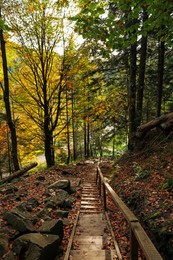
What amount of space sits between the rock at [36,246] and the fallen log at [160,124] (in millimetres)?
7692

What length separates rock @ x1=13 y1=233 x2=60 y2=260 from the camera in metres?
4.02

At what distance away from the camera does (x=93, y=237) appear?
208 inches

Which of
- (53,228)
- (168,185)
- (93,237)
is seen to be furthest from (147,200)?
(53,228)

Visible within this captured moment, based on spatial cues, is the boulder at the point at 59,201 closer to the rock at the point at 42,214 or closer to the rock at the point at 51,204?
the rock at the point at 51,204

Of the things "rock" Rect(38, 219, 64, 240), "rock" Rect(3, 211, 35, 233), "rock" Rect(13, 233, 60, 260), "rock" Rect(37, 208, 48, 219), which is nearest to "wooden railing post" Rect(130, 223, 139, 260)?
"rock" Rect(13, 233, 60, 260)

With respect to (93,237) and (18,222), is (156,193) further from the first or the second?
(18,222)

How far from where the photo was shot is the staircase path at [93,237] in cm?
432

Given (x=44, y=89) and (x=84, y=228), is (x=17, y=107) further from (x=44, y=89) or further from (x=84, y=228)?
(x=84, y=228)

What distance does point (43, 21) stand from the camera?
13320 millimetres

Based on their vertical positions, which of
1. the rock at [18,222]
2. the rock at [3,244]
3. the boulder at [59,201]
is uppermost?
the rock at [18,222]

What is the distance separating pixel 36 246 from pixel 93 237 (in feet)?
5.51

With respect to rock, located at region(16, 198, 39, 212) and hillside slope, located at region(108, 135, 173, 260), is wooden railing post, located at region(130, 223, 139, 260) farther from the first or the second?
rock, located at region(16, 198, 39, 212)

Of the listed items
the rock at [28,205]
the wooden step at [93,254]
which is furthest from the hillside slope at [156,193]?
the rock at [28,205]

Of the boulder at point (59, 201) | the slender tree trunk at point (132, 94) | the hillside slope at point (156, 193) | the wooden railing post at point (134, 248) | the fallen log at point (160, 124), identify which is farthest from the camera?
the slender tree trunk at point (132, 94)
